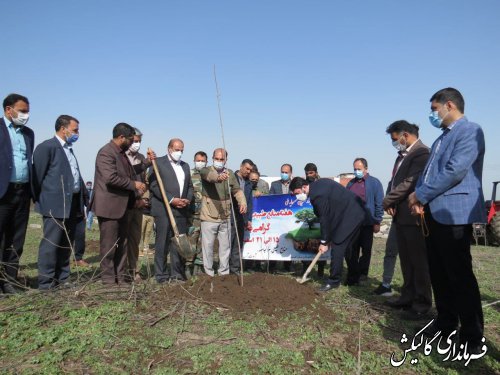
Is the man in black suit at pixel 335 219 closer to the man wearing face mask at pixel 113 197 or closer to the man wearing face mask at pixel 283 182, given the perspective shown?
the man wearing face mask at pixel 283 182

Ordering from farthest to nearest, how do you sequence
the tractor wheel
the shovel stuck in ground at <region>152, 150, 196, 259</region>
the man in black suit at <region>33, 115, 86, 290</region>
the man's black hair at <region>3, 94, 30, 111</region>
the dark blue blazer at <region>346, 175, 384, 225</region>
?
the tractor wheel → the dark blue blazer at <region>346, 175, 384, 225</region> → the shovel stuck in ground at <region>152, 150, 196, 259</region> → the man in black suit at <region>33, 115, 86, 290</region> → the man's black hair at <region>3, 94, 30, 111</region>

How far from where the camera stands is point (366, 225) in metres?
6.36

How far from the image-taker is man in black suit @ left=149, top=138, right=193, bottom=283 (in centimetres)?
545

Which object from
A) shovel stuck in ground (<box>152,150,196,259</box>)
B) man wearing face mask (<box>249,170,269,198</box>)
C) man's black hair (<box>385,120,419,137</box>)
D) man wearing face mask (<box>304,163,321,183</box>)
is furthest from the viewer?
man wearing face mask (<box>249,170,269,198</box>)

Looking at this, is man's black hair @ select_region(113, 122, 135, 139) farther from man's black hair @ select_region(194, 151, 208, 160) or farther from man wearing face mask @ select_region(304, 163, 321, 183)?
man wearing face mask @ select_region(304, 163, 321, 183)

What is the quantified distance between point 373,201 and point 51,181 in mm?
4949

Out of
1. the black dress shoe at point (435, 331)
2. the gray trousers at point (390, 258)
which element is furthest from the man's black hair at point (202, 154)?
the black dress shoe at point (435, 331)

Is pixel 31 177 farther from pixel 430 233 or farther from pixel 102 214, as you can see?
pixel 430 233

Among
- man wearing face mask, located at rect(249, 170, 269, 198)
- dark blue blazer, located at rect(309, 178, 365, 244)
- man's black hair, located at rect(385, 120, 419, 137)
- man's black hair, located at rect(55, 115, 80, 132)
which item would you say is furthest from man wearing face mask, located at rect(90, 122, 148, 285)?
man's black hair, located at rect(385, 120, 419, 137)

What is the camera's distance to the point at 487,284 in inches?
232

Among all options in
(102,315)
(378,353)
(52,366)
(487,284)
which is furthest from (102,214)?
(487,284)

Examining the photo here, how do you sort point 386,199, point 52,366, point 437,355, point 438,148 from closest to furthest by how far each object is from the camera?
point 52,366 → point 437,355 → point 438,148 → point 386,199

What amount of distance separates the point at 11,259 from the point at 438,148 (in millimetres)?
4897

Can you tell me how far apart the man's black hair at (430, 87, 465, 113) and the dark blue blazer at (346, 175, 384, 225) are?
3.21 meters
